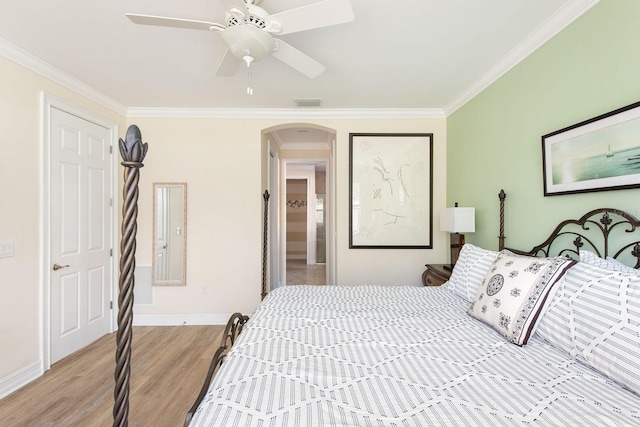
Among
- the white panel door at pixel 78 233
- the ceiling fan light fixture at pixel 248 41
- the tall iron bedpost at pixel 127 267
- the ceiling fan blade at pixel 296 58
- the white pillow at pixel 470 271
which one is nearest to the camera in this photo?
the tall iron bedpost at pixel 127 267

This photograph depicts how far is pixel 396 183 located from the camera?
3641 mm

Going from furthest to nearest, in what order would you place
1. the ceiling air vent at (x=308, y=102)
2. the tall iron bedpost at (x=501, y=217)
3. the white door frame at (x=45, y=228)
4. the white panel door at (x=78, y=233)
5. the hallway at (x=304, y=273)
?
the hallway at (x=304, y=273), the ceiling air vent at (x=308, y=102), the white panel door at (x=78, y=233), the white door frame at (x=45, y=228), the tall iron bedpost at (x=501, y=217)

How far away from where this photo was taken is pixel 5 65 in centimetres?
225

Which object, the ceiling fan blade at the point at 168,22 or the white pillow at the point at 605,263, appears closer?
the white pillow at the point at 605,263

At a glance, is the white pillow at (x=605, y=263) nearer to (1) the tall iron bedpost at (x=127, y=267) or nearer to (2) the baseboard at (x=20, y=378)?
(1) the tall iron bedpost at (x=127, y=267)

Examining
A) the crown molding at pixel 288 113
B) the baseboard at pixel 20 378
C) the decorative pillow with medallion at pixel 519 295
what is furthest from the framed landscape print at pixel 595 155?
the baseboard at pixel 20 378

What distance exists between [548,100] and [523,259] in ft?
3.85

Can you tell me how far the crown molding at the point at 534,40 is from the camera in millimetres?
1771

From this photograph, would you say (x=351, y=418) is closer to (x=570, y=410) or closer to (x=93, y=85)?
(x=570, y=410)

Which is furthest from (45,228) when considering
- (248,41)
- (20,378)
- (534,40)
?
(534,40)

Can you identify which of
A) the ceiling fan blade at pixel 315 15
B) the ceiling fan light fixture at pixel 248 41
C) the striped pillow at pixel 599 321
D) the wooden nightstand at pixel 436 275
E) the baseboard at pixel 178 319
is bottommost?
the baseboard at pixel 178 319

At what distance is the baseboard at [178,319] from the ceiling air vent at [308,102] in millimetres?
2678

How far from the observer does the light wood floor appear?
6.50 ft

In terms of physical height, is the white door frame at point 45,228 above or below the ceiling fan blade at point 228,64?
below
